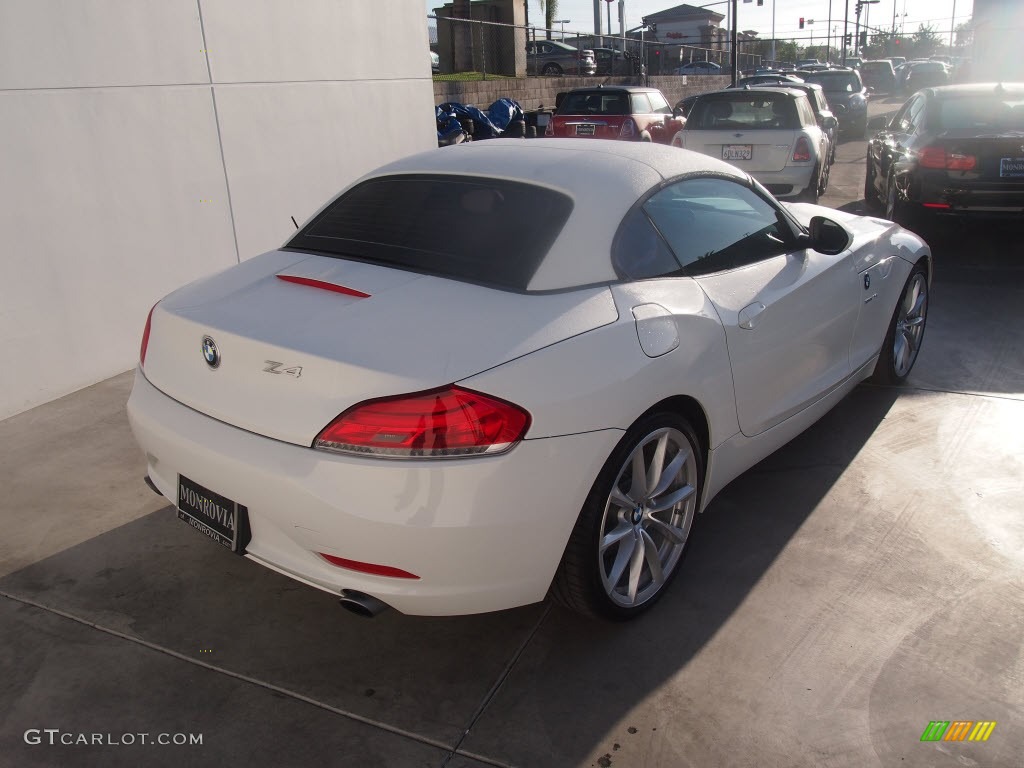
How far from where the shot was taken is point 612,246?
3070 mm

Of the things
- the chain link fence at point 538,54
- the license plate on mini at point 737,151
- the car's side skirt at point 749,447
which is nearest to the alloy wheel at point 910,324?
the car's side skirt at point 749,447

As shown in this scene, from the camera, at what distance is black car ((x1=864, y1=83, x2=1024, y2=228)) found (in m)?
7.51

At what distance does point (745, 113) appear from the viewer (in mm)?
11102

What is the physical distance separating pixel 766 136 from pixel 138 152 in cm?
742

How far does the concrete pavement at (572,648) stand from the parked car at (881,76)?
41.9m

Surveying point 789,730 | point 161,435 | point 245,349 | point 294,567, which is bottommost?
point 789,730

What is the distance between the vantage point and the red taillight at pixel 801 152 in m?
10.5

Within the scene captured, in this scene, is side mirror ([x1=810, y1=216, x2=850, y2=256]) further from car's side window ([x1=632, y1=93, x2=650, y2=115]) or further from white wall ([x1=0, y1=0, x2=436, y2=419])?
car's side window ([x1=632, y1=93, x2=650, y2=115])

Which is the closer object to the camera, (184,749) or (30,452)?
(184,749)

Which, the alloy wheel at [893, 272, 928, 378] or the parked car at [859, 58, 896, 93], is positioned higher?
the parked car at [859, 58, 896, 93]

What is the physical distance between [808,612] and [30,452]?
3.77 m

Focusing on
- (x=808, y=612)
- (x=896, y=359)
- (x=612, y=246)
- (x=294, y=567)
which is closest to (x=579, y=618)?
(x=808, y=612)

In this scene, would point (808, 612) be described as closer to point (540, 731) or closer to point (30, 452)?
point (540, 731)

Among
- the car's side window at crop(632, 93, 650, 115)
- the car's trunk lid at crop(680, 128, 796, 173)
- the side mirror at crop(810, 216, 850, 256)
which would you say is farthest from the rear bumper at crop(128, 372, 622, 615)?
the car's side window at crop(632, 93, 650, 115)
